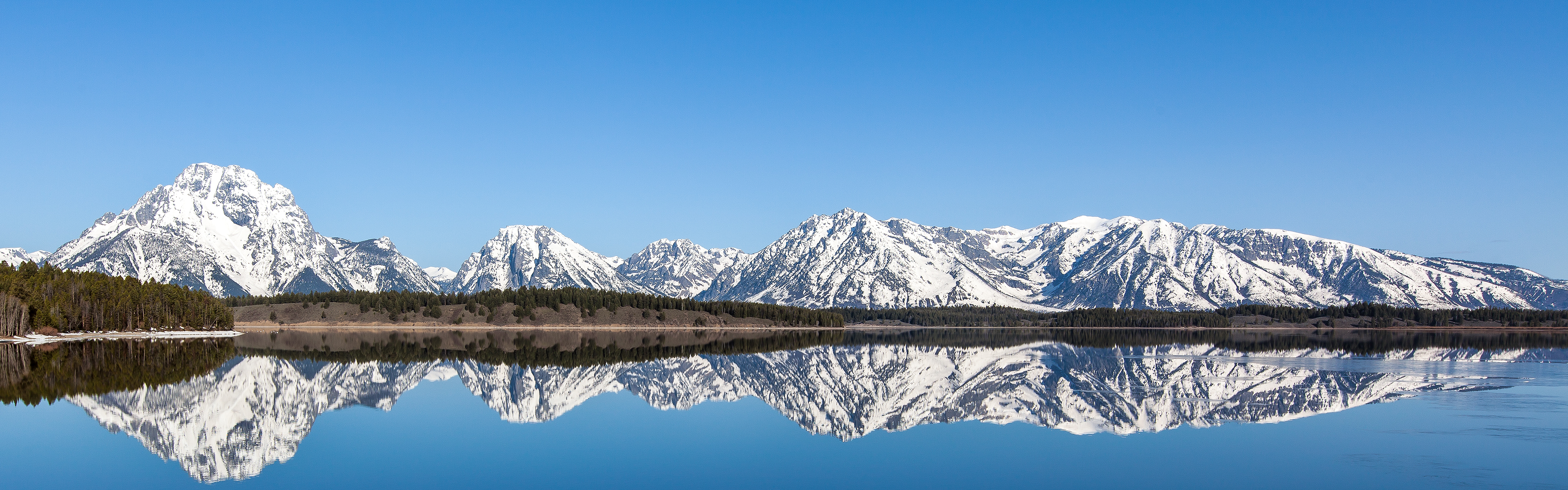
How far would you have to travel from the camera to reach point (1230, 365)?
89062mm

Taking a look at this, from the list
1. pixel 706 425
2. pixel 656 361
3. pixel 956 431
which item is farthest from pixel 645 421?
pixel 656 361

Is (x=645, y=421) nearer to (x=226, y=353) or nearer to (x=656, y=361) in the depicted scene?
(x=656, y=361)

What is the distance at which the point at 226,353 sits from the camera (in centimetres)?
9825

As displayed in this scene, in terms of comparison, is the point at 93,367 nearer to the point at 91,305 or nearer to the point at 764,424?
the point at 764,424

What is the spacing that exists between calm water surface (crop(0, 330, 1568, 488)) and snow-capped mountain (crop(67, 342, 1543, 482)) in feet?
1.02

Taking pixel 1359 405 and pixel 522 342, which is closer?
pixel 1359 405

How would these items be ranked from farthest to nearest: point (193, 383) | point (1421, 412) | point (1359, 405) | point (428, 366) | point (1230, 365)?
point (1230, 365) < point (428, 366) < point (193, 383) < point (1359, 405) < point (1421, 412)

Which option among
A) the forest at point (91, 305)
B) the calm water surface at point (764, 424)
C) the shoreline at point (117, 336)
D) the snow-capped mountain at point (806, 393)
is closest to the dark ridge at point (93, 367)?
the calm water surface at point (764, 424)

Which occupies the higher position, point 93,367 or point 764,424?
point 764,424

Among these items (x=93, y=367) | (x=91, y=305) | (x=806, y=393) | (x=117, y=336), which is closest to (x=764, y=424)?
(x=806, y=393)

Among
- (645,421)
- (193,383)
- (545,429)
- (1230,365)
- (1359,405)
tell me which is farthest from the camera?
(1230,365)

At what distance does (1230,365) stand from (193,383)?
7993 cm

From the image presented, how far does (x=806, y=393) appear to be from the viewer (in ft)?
202

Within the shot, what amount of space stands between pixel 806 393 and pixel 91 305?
12685 cm
